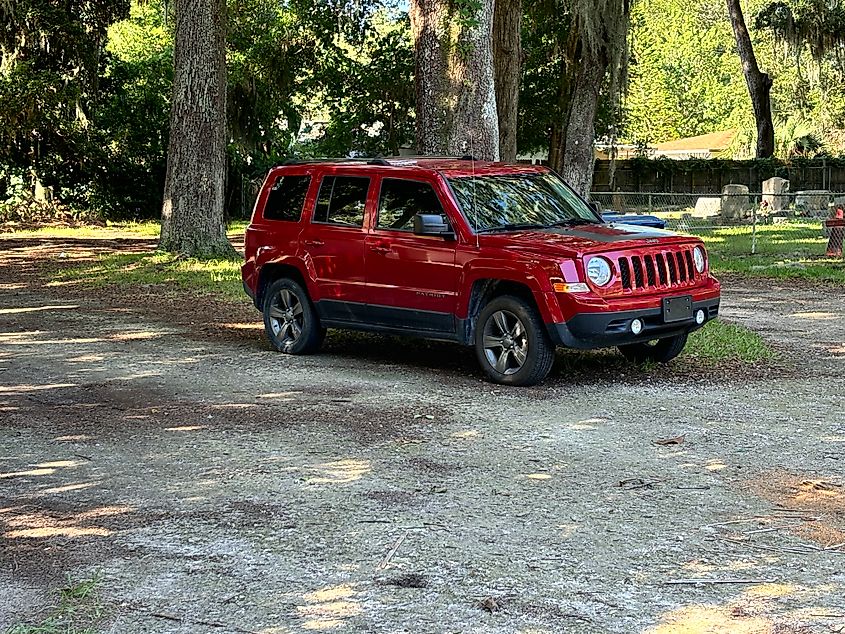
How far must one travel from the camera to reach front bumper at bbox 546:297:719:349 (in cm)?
932

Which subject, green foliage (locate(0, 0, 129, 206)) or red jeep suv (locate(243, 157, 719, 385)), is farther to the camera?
green foliage (locate(0, 0, 129, 206))

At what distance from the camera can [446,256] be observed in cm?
1013

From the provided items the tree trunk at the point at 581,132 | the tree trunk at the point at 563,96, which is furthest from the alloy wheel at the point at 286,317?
the tree trunk at the point at 563,96

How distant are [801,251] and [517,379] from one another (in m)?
14.9

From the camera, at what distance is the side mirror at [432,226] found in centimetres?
1008

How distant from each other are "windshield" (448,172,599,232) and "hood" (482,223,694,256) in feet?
0.78

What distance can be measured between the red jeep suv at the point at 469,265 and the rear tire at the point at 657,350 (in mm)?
12

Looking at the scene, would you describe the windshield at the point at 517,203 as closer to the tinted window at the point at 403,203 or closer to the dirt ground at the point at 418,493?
the tinted window at the point at 403,203

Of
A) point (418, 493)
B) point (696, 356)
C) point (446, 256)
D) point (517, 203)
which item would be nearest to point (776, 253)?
point (696, 356)

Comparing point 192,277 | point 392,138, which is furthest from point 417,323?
point 392,138

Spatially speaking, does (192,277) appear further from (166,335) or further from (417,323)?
(417,323)

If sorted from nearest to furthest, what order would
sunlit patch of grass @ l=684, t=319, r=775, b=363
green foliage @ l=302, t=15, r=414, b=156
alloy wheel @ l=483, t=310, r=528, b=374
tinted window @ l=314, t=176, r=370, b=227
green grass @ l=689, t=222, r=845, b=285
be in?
alloy wheel @ l=483, t=310, r=528, b=374, tinted window @ l=314, t=176, r=370, b=227, sunlit patch of grass @ l=684, t=319, r=775, b=363, green grass @ l=689, t=222, r=845, b=285, green foliage @ l=302, t=15, r=414, b=156

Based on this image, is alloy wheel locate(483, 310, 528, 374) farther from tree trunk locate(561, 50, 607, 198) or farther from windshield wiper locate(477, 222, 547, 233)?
tree trunk locate(561, 50, 607, 198)

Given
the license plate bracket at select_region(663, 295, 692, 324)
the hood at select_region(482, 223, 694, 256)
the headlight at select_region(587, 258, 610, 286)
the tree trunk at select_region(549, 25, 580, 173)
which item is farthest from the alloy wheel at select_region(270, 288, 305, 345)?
the tree trunk at select_region(549, 25, 580, 173)
